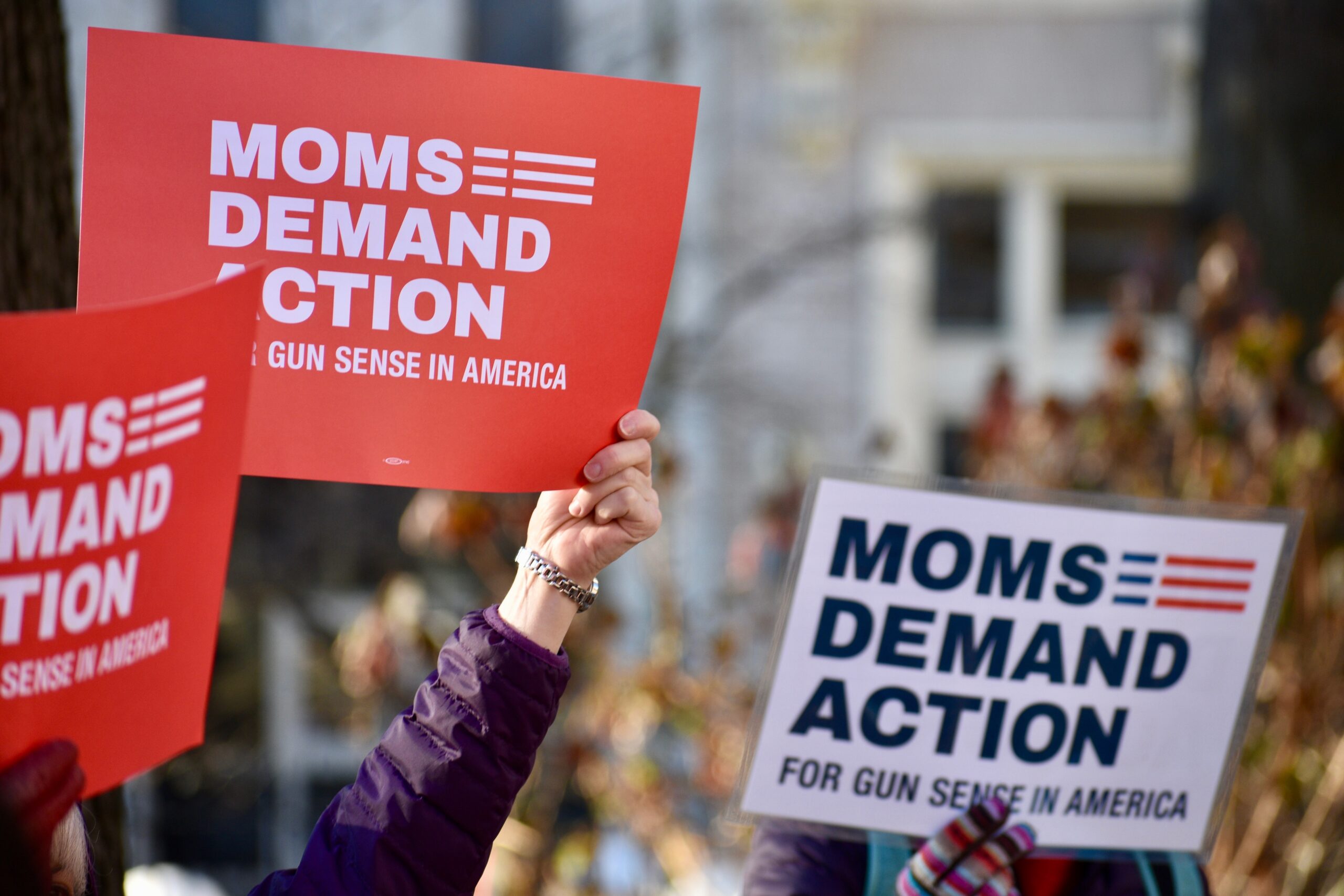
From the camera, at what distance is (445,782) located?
127 cm

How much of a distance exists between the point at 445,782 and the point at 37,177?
123cm

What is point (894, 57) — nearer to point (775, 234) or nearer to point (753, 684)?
point (775, 234)

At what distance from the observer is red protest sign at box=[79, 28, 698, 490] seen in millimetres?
1349

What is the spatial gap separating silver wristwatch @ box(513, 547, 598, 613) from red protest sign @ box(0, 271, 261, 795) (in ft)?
1.08

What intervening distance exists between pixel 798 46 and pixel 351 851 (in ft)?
20.2

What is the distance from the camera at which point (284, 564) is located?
4469 mm

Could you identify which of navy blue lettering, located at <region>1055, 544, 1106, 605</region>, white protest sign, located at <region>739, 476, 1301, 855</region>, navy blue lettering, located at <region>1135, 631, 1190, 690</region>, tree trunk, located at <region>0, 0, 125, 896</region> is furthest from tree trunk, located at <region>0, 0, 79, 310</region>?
navy blue lettering, located at <region>1135, 631, 1190, 690</region>

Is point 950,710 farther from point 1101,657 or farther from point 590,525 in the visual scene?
point 590,525

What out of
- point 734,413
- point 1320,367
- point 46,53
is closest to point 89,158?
point 46,53

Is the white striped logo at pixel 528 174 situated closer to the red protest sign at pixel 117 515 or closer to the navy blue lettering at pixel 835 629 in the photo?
the red protest sign at pixel 117 515

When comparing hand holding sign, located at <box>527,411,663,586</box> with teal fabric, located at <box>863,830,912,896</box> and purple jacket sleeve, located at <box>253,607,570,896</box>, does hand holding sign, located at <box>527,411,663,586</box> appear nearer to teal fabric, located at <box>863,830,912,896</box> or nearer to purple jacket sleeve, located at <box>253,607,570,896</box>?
purple jacket sleeve, located at <box>253,607,570,896</box>

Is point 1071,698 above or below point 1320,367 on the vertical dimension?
below

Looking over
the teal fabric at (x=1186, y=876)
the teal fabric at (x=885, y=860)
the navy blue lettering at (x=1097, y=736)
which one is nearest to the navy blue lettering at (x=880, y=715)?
the teal fabric at (x=885, y=860)

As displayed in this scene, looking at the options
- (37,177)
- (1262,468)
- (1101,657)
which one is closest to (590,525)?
(1101,657)
